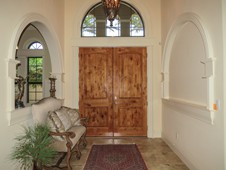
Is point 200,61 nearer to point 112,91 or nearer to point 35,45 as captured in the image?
point 112,91

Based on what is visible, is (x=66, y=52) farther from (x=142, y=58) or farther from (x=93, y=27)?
(x=142, y=58)

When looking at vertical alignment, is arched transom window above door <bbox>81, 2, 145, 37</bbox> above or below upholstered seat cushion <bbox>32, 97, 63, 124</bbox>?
above

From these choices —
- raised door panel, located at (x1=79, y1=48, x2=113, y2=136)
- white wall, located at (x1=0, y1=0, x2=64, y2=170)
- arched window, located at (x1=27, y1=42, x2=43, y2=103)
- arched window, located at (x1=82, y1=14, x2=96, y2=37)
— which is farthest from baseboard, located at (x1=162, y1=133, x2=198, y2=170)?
arched window, located at (x1=27, y1=42, x2=43, y2=103)

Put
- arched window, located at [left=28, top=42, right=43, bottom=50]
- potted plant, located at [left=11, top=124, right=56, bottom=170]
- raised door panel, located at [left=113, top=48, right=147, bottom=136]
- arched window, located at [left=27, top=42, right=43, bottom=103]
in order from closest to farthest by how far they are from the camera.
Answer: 1. potted plant, located at [left=11, top=124, right=56, bottom=170]
2. raised door panel, located at [left=113, top=48, right=147, bottom=136]
3. arched window, located at [left=27, top=42, right=43, bottom=103]
4. arched window, located at [left=28, top=42, right=43, bottom=50]

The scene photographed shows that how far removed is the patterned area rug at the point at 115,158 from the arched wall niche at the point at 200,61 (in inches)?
49.2

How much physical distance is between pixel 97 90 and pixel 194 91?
2586mm

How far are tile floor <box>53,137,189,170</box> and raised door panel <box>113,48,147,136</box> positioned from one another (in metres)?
0.29

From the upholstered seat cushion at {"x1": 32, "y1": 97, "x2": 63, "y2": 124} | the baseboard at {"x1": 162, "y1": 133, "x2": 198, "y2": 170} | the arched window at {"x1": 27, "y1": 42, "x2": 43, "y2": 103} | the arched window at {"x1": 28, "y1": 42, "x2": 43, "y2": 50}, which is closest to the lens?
the upholstered seat cushion at {"x1": 32, "y1": 97, "x2": 63, "y2": 124}

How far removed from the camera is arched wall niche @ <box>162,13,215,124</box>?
2.25 metres

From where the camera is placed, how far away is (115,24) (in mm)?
4910

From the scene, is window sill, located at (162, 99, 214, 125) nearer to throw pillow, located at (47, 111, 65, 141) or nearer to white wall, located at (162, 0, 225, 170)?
white wall, located at (162, 0, 225, 170)

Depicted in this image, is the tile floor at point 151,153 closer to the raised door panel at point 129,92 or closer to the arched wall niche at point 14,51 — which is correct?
the raised door panel at point 129,92

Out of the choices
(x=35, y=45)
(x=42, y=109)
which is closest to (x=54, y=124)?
(x=42, y=109)

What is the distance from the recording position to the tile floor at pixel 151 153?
3092 mm
